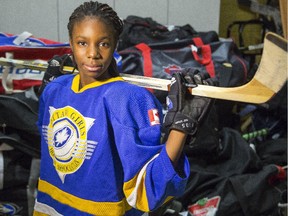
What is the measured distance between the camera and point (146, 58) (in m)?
1.77

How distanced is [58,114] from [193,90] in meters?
0.33

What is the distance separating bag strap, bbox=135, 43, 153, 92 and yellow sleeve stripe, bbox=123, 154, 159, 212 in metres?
0.98

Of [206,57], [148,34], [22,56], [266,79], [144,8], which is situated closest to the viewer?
[266,79]

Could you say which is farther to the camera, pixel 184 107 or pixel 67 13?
pixel 67 13

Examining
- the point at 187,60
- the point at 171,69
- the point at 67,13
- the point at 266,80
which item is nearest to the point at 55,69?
the point at 266,80

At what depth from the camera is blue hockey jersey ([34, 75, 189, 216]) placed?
2.60 ft

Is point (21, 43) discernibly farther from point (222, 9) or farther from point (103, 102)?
point (222, 9)

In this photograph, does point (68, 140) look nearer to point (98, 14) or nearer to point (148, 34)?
point (98, 14)

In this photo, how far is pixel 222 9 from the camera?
102 inches

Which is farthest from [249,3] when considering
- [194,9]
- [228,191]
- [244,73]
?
[228,191]

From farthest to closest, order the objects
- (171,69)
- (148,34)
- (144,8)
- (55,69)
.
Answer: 1. (144,8)
2. (148,34)
3. (171,69)
4. (55,69)

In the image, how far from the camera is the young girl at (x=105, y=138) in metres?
0.78

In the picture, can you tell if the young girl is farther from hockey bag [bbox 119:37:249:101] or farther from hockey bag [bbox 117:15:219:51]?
hockey bag [bbox 117:15:219:51]

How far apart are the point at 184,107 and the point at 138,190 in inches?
7.3
